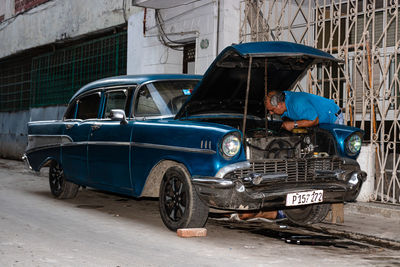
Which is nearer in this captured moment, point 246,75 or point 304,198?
point 304,198

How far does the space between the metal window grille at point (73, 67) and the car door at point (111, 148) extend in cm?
760

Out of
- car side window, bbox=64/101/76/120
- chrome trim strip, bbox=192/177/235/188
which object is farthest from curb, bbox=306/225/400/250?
car side window, bbox=64/101/76/120

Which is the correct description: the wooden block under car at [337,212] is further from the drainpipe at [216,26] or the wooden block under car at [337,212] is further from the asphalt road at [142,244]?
the drainpipe at [216,26]

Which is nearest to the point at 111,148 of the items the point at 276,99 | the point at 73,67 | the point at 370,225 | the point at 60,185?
the point at 60,185

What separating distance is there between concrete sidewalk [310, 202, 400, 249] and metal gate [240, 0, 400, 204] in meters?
0.45

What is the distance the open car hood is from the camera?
5.66 meters

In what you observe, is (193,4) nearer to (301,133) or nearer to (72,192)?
(72,192)

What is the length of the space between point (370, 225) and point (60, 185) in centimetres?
435

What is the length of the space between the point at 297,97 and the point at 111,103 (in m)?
2.38

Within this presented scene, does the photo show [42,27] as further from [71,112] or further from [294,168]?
[294,168]

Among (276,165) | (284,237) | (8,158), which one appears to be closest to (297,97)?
(276,165)

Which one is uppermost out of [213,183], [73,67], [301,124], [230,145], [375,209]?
[73,67]

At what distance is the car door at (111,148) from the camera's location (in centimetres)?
652

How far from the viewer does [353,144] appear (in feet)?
20.3
